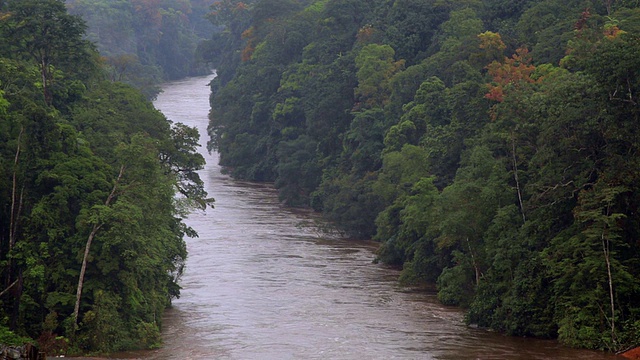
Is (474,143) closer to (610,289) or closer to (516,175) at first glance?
(516,175)

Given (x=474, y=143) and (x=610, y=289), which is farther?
(x=474, y=143)

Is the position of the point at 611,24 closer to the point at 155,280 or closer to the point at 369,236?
the point at 369,236

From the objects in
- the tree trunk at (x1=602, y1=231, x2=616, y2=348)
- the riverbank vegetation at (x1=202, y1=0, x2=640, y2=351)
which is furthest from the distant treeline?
the tree trunk at (x1=602, y1=231, x2=616, y2=348)

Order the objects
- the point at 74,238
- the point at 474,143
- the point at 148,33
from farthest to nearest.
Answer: the point at 148,33 → the point at 474,143 → the point at 74,238

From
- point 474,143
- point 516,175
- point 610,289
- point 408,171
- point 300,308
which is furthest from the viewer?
point 408,171

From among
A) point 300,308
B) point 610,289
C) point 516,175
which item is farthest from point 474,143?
point 610,289

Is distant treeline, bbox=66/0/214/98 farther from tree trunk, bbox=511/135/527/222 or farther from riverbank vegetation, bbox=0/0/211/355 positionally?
tree trunk, bbox=511/135/527/222

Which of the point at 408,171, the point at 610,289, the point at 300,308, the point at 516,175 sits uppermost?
the point at 516,175

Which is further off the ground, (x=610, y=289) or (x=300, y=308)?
(x=610, y=289)

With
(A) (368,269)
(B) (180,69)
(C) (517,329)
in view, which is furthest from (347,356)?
(B) (180,69)
